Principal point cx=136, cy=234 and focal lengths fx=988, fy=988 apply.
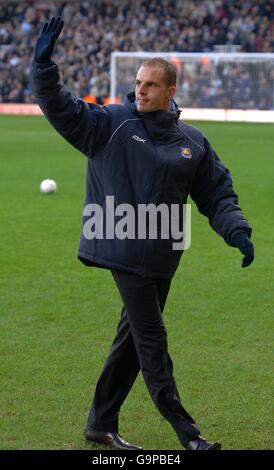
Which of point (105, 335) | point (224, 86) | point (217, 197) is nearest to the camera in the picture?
point (217, 197)

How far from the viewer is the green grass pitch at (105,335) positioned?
5.85 metres

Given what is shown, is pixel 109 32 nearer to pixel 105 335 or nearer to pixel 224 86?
pixel 224 86

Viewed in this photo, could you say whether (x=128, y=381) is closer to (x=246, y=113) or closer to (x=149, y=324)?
(x=149, y=324)

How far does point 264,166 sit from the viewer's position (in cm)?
2219

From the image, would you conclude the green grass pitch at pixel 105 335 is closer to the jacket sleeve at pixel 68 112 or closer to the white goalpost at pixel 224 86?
the jacket sleeve at pixel 68 112

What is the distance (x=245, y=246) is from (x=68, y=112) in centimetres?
116

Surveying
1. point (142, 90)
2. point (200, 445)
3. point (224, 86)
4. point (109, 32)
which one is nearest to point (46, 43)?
point (142, 90)

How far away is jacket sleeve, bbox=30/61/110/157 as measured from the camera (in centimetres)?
480

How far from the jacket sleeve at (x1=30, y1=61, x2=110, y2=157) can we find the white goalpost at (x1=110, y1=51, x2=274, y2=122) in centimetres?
3417

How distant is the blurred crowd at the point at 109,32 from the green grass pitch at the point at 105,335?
1254 inches

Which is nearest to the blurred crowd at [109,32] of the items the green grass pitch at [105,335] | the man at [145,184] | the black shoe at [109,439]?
the green grass pitch at [105,335]

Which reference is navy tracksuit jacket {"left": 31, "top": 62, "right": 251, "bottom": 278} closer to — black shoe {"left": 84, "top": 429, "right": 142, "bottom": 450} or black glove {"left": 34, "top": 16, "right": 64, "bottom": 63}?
black glove {"left": 34, "top": 16, "right": 64, "bottom": 63}

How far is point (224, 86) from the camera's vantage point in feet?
130

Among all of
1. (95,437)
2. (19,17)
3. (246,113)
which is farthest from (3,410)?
(19,17)
